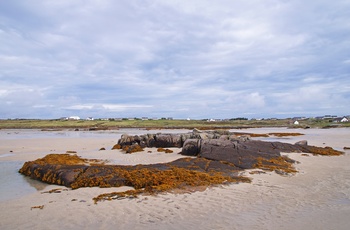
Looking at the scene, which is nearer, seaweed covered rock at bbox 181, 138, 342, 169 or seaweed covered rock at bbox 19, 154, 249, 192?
seaweed covered rock at bbox 19, 154, 249, 192

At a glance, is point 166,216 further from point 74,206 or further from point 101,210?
point 74,206

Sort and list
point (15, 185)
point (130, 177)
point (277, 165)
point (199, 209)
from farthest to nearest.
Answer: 1. point (277, 165)
2. point (15, 185)
3. point (130, 177)
4. point (199, 209)

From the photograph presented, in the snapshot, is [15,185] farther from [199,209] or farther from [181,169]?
[199,209]

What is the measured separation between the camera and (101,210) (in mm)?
7602

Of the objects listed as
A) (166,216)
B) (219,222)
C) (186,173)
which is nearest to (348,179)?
(186,173)

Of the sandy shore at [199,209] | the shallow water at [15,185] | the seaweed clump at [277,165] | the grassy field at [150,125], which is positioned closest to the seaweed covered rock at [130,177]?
the shallow water at [15,185]

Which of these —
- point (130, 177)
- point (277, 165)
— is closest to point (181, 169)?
point (130, 177)

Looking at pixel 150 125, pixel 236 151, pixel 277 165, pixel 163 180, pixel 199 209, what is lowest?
pixel 199 209

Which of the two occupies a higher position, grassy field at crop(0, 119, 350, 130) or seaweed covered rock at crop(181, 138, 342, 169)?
grassy field at crop(0, 119, 350, 130)

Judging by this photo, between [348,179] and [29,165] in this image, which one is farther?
[29,165]

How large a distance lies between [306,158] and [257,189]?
361 inches

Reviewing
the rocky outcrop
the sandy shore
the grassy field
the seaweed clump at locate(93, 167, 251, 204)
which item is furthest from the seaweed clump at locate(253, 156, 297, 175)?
the grassy field

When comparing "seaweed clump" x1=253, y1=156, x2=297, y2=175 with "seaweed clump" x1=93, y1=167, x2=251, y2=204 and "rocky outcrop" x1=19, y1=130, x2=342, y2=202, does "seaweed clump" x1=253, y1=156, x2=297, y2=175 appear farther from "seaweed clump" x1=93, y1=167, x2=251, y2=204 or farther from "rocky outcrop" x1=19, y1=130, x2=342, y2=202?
"seaweed clump" x1=93, y1=167, x2=251, y2=204

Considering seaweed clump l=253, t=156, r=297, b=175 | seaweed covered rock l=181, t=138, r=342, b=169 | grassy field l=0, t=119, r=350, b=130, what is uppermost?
grassy field l=0, t=119, r=350, b=130
